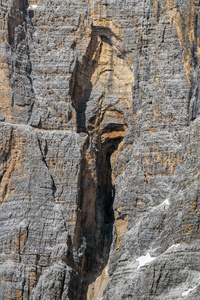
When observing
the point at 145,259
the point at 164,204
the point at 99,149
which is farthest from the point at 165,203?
the point at 99,149

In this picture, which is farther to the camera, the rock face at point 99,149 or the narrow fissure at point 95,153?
the narrow fissure at point 95,153

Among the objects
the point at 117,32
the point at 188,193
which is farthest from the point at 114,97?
the point at 188,193

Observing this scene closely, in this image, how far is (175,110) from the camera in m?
68.4

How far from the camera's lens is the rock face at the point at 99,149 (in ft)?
215

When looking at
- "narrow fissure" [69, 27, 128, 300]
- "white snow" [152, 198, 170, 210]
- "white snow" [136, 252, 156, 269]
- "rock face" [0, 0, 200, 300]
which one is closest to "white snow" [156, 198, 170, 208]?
"white snow" [152, 198, 170, 210]

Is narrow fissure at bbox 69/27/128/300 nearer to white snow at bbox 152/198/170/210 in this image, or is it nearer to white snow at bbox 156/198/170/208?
white snow at bbox 152/198/170/210

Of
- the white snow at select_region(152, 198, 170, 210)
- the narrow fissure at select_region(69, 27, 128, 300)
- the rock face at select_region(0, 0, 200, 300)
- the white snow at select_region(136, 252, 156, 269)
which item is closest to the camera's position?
the white snow at select_region(136, 252, 156, 269)

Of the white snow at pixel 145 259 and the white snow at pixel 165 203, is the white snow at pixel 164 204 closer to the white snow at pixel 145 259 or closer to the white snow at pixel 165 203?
the white snow at pixel 165 203

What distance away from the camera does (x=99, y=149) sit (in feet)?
233

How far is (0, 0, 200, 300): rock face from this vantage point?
65625 mm

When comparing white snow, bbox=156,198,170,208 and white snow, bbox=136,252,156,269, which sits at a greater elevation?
white snow, bbox=156,198,170,208

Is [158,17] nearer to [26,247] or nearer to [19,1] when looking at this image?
[19,1]

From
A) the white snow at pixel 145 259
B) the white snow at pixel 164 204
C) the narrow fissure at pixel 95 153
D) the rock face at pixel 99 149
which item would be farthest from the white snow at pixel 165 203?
the narrow fissure at pixel 95 153

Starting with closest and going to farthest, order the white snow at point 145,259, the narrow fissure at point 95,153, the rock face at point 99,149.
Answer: the white snow at point 145,259 → the rock face at point 99,149 → the narrow fissure at point 95,153
